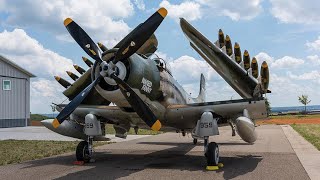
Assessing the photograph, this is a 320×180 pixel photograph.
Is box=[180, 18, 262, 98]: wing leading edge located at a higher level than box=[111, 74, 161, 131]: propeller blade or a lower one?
higher

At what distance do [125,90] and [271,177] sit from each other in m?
4.56

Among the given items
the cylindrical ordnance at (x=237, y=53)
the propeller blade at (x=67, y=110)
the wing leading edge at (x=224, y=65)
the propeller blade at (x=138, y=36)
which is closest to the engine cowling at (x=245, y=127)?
the wing leading edge at (x=224, y=65)

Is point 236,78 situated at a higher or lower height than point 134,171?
higher

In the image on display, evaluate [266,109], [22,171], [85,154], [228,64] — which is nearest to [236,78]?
[228,64]

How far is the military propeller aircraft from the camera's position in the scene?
33.2 feet

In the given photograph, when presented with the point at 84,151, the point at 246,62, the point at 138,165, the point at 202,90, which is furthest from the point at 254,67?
the point at 202,90

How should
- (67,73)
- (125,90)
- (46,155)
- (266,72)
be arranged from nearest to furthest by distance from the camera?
(125,90) < (266,72) < (67,73) < (46,155)

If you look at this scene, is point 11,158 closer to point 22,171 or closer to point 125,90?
point 22,171

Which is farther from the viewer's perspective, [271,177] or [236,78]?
[236,78]

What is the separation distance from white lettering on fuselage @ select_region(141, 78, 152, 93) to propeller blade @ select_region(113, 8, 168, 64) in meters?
1.15

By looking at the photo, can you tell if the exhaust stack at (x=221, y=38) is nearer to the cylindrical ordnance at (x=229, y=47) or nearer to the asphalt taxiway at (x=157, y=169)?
the cylindrical ordnance at (x=229, y=47)

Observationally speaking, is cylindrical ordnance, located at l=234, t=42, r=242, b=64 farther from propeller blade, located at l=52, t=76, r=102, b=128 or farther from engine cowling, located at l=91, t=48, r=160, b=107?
propeller blade, located at l=52, t=76, r=102, b=128

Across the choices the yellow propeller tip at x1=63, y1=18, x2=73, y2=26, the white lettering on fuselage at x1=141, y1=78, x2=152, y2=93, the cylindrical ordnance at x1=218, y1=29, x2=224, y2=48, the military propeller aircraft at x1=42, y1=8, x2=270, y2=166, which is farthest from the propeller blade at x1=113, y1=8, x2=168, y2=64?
the cylindrical ordnance at x1=218, y1=29, x2=224, y2=48

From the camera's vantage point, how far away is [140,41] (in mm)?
10016
